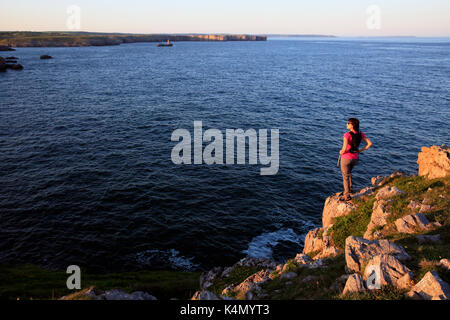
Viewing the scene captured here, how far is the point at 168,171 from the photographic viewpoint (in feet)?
102

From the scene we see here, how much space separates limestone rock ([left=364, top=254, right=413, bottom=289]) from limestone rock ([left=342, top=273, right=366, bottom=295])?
0.39 m

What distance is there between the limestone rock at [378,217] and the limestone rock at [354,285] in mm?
4250

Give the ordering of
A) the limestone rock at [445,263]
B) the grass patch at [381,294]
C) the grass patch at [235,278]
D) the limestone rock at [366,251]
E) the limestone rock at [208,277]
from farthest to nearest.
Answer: the limestone rock at [208,277]
the grass patch at [235,278]
the limestone rock at [366,251]
the limestone rock at [445,263]
the grass patch at [381,294]

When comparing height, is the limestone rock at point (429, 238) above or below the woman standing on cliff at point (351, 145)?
below

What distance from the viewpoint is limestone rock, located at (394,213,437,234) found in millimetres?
11094

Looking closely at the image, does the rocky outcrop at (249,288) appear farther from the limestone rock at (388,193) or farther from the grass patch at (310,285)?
the limestone rock at (388,193)

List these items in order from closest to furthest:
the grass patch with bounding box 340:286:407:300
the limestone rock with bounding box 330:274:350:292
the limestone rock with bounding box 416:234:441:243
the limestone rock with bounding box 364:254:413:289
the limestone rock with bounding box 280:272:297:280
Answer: the grass patch with bounding box 340:286:407:300, the limestone rock with bounding box 364:254:413:289, the limestone rock with bounding box 330:274:350:292, the limestone rock with bounding box 416:234:441:243, the limestone rock with bounding box 280:272:297:280

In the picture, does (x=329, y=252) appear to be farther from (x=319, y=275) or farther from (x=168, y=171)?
(x=168, y=171)

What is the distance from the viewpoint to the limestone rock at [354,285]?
26.1 ft

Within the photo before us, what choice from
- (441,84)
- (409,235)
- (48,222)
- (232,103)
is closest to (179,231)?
(48,222)

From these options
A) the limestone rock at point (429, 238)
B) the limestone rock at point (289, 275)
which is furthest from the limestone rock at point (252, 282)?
the limestone rock at point (429, 238)

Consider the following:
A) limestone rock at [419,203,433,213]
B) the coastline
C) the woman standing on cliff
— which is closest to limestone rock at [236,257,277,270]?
the coastline

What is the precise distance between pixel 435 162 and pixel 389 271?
11.8 m

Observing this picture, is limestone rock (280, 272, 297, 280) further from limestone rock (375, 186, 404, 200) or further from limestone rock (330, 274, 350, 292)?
limestone rock (375, 186, 404, 200)
